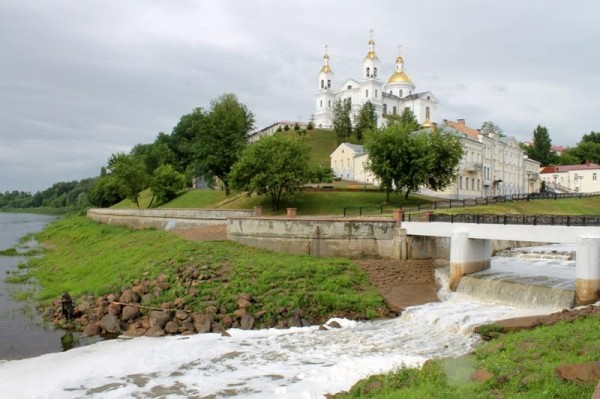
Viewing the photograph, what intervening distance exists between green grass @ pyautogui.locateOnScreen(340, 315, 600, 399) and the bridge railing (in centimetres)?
861

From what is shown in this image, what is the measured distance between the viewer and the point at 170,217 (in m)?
48.3

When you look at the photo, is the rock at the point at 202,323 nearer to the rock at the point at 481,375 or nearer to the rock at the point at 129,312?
the rock at the point at 129,312

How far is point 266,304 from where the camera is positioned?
881 inches

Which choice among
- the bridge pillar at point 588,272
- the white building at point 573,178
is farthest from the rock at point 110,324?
the white building at point 573,178

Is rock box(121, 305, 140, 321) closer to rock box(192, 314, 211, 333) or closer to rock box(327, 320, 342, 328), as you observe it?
rock box(192, 314, 211, 333)

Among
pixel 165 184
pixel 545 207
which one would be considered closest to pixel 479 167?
pixel 545 207

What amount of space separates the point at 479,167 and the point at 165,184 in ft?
149

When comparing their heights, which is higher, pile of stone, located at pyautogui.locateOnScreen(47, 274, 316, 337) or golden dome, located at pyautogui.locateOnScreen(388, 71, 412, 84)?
golden dome, located at pyautogui.locateOnScreen(388, 71, 412, 84)

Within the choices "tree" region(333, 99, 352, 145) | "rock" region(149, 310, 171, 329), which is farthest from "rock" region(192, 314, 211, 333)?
"tree" region(333, 99, 352, 145)

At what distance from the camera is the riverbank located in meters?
21.4

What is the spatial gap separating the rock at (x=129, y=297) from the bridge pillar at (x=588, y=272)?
1892cm

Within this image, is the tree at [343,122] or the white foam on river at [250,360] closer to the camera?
the white foam on river at [250,360]

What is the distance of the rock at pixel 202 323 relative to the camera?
20.6m

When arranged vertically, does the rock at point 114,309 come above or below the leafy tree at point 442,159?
below
